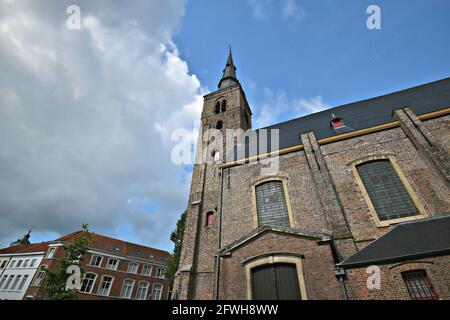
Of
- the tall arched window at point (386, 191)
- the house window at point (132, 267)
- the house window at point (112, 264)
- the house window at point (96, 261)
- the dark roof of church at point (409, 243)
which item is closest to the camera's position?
the dark roof of church at point (409, 243)

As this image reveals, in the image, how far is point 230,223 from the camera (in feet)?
35.4

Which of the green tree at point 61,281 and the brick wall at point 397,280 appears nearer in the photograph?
the brick wall at point 397,280

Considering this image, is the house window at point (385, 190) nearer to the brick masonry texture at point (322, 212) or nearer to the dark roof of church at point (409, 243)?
the brick masonry texture at point (322, 212)

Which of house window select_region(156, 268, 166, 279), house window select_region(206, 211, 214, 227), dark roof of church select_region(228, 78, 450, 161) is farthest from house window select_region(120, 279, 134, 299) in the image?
dark roof of church select_region(228, 78, 450, 161)

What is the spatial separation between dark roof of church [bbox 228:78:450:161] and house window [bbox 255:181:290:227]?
7.85ft

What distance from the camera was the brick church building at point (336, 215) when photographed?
650 centimetres

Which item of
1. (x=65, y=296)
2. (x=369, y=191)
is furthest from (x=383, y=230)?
(x=65, y=296)

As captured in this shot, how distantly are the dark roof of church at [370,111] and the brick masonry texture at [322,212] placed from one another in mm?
1395

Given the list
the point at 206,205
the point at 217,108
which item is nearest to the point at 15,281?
the point at 206,205

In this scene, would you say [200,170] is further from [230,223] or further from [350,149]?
[350,149]

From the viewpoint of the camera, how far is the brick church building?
650cm

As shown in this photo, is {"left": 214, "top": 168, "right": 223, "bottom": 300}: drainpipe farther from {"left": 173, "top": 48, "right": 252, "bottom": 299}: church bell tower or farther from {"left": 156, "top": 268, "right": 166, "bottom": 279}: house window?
{"left": 156, "top": 268, "right": 166, "bottom": 279}: house window

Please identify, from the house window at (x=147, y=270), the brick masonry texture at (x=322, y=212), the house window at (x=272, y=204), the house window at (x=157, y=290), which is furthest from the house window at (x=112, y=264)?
the house window at (x=272, y=204)

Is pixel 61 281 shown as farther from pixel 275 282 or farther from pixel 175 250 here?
pixel 275 282
